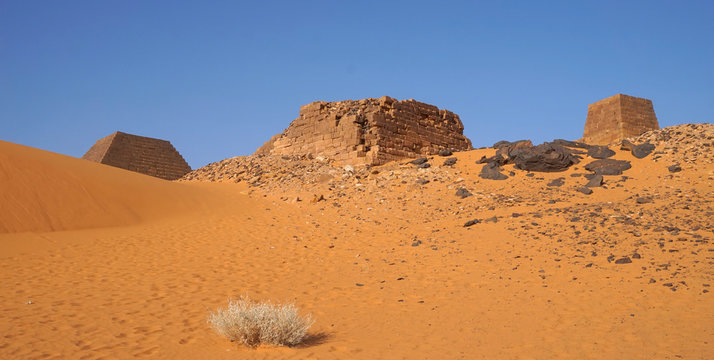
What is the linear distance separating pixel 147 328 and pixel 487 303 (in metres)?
4.24

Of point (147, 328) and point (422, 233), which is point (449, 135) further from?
point (147, 328)

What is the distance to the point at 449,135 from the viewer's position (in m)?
19.7

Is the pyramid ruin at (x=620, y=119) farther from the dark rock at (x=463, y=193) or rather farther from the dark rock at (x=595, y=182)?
the dark rock at (x=463, y=193)

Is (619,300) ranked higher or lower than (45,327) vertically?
lower

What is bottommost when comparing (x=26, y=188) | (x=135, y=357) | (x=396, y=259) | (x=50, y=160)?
(x=135, y=357)

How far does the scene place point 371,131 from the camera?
55.7 ft

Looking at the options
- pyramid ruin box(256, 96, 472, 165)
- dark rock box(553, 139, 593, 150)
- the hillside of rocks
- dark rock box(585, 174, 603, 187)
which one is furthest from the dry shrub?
dark rock box(553, 139, 593, 150)

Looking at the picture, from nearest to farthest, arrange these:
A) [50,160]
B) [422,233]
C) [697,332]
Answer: [697,332], [422,233], [50,160]

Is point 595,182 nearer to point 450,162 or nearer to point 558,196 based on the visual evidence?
point 558,196

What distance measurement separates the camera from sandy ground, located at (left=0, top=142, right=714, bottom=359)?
4895 millimetres

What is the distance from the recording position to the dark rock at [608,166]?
12.8 meters

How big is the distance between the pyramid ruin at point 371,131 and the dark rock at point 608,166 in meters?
6.36

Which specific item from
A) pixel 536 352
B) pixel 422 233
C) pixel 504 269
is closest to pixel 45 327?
pixel 536 352

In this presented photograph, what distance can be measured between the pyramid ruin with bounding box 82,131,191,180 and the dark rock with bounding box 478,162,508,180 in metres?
25.1
